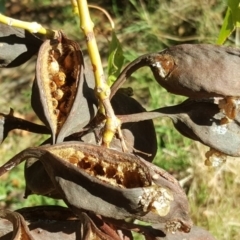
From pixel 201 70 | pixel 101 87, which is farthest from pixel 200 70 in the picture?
pixel 101 87

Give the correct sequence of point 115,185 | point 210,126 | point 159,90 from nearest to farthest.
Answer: point 115,185 → point 210,126 → point 159,90

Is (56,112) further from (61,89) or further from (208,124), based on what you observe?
(208,124)

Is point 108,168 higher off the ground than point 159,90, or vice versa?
point 108,168

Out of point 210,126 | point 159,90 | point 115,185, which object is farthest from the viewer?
point 159,90

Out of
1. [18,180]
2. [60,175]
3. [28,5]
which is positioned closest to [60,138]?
[60,175]

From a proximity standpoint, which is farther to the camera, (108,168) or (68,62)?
(68,62)

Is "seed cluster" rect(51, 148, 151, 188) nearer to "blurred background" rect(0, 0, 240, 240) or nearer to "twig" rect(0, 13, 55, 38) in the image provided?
"twig" rect(0, 13, 55, 38)
